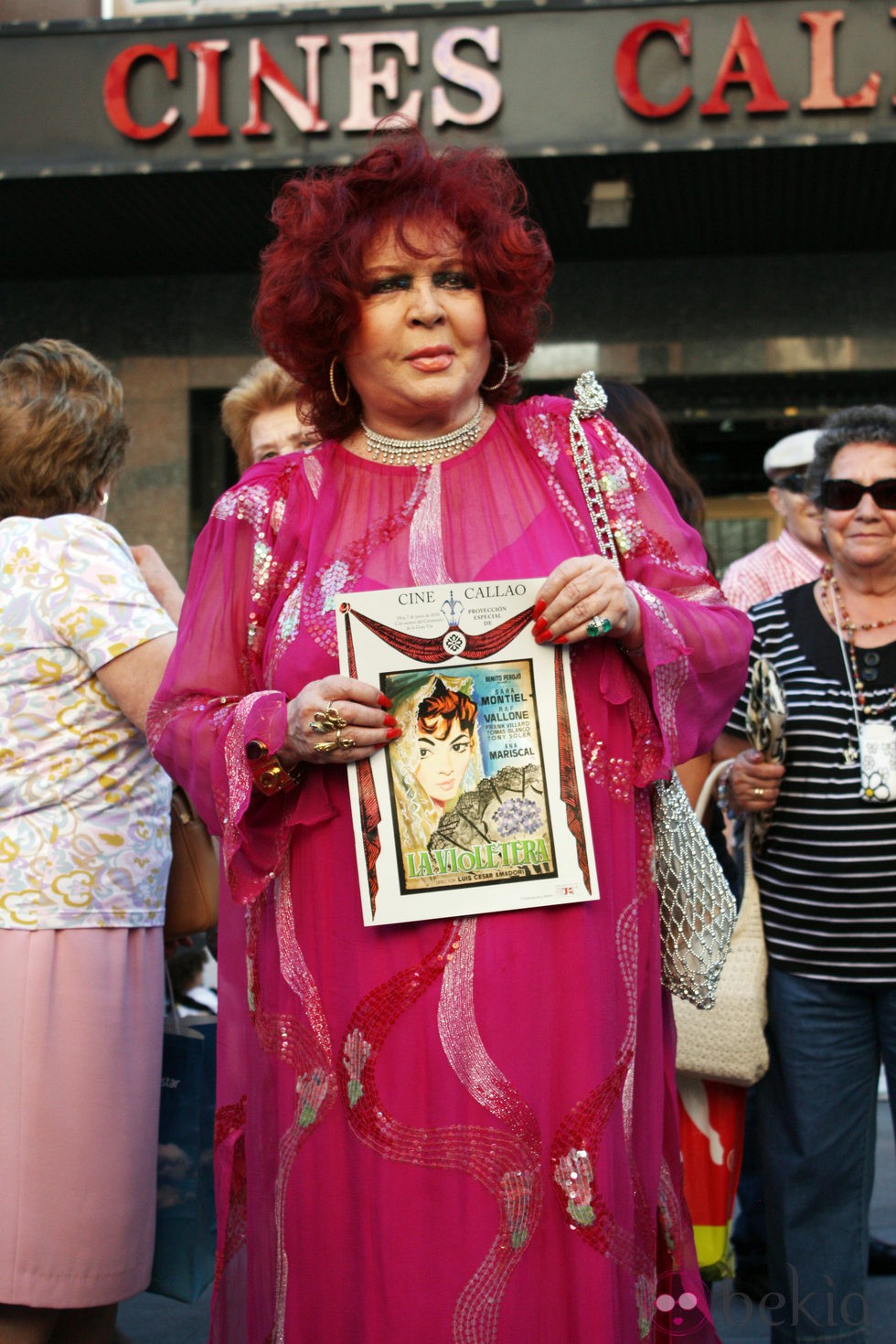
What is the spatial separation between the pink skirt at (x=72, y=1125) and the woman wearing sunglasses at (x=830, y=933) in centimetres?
143

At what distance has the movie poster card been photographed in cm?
210

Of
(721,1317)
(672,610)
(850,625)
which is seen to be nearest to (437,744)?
(672,610)

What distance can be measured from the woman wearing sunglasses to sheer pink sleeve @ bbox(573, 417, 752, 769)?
841mm

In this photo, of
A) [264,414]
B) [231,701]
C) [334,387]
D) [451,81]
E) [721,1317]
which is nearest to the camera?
[231,701]

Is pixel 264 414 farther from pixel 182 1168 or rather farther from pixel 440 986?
pixel 440 986

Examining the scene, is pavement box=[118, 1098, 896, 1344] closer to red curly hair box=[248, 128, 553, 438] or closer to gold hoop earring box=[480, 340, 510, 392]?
gold hoop earring box=[480, 340, 510, 392]

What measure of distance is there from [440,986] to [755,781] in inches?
49.3

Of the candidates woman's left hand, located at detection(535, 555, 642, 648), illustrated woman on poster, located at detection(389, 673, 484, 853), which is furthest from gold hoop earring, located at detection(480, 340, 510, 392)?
illustrated woman on poster, located at detection(389, 673, 484, 853)

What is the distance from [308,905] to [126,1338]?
2083mm

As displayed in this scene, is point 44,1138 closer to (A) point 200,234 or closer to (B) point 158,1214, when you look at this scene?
(B) point 158,1214

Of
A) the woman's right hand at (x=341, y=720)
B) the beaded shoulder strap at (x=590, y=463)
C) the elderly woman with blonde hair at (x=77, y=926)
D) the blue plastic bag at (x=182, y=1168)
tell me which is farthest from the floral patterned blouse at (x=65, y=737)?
the beaded shoulder strap at (x=590, y=463)

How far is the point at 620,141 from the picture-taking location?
23.1 feet

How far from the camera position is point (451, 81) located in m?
7.11

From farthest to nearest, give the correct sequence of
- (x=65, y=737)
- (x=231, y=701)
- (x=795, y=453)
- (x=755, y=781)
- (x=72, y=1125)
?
(x=795, y=453), (x=755, y=781), (x=65, y=737), (x=72, y=1125), (x=231, y=701)
